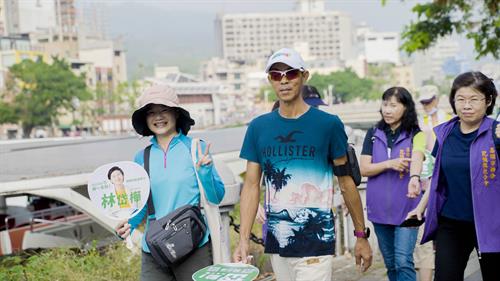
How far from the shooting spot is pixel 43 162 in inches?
362

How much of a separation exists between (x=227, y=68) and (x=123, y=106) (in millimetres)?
73683

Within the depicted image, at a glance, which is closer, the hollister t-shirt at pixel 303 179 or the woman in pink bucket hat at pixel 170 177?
the hollister t-shirt at pixel 303 179

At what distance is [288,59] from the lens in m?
3.55

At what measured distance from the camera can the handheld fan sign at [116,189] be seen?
12.3ft

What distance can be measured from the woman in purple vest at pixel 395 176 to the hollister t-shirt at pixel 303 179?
1.45 m

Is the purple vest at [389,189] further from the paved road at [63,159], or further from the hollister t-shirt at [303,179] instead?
the paved road at [63,159]

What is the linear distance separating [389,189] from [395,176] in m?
0.10

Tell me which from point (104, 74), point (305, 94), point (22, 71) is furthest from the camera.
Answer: point (104, 74)

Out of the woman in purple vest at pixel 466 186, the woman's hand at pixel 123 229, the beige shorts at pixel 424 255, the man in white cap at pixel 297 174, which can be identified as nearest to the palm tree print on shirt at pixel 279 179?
the man in white cap at pixel 297 174

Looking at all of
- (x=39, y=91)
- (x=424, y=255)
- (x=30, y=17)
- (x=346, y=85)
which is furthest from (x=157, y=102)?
(x=30, y=17)

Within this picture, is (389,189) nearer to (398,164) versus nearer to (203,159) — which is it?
(398,164)

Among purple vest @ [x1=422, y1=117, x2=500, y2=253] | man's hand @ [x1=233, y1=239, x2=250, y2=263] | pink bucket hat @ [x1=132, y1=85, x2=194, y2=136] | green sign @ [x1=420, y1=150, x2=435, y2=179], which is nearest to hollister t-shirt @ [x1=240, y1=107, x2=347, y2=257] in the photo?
man's hand @ [x1=233, y1=239, x2=250, y2=263]

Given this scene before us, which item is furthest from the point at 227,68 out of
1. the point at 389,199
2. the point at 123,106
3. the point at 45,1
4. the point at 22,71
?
the point at 389,199

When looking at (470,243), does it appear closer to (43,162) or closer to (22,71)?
(43,162)
